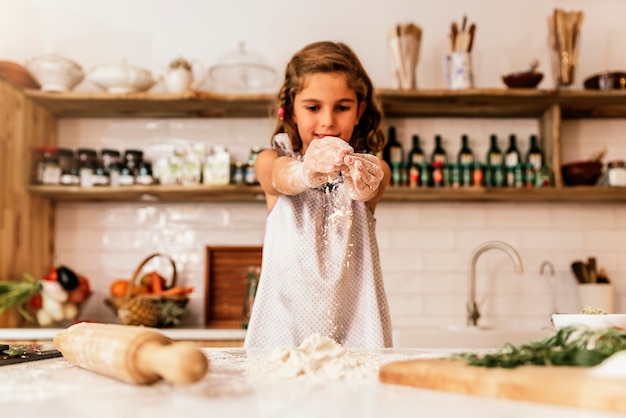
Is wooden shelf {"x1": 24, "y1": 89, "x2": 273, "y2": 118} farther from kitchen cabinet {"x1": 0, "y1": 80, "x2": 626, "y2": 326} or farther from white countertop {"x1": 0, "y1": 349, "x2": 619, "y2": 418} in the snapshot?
white countertop {"x1": 0, "y1": 349, "x2": 619, "y2": 418}

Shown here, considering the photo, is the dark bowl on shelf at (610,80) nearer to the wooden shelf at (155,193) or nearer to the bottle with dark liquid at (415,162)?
the bottle with dark liquid at (415,162)

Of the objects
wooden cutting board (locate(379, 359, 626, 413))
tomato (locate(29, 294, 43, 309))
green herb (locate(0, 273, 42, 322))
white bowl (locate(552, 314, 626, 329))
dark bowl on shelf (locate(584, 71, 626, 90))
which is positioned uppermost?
dark bowl on shelf (locate(584, 71, 626, 90))

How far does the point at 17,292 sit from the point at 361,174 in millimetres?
1812

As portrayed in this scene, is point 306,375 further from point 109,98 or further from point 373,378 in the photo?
point 109,98

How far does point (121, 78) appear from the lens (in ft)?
8.75

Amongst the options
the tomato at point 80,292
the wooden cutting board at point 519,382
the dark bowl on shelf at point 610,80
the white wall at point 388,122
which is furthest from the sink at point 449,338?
the wooden cutting board at point 519,382

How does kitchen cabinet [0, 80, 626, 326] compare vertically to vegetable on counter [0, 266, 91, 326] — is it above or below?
above

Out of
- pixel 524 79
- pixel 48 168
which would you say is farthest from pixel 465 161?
pixel 48 168

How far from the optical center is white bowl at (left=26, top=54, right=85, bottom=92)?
8.72 ft

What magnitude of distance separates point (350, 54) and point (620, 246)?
185 centimetres

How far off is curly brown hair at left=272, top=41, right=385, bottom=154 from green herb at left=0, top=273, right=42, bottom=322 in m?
1.39

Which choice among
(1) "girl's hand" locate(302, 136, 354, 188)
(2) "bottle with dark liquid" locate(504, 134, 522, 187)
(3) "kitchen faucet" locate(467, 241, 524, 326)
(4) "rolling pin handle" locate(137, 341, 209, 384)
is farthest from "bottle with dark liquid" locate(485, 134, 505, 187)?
(4) "rolling pin handle" locate(137, 341, 209, 384)

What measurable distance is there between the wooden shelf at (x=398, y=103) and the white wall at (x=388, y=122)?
0.21ft

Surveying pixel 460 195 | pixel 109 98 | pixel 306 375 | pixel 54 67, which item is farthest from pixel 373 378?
pixel 54 67
